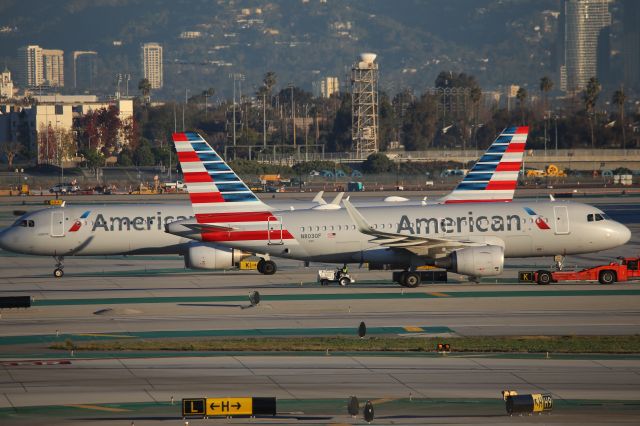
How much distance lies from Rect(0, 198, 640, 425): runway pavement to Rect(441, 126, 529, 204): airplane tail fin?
4846 mm

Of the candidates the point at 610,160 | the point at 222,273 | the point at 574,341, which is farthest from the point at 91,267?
the point at 610,160

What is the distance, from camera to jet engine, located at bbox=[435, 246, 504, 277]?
53.1m

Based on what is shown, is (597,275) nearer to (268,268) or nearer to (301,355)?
(268,268)

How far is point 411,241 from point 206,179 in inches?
397

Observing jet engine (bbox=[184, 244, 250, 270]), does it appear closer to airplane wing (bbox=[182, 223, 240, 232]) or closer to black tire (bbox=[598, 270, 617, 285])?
airplane wing (bbox=[182, 223, 240, 232])

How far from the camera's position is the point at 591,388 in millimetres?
32594

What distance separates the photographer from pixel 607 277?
5438 cm

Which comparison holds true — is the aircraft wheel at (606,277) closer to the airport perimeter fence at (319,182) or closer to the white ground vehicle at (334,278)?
the white ground vehicle at (334,278)

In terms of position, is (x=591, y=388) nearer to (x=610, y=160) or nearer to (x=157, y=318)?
(x=157, y=318)

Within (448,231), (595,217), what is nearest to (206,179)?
(448,231)

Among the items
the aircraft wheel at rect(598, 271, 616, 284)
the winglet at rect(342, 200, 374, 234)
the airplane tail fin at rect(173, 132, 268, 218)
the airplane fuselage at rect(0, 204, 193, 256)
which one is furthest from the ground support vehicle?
the airplane fuselage at rect(0, 204, 193, 256)

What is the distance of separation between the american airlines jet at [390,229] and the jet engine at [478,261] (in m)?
0.95

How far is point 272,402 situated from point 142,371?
7535 millimetres

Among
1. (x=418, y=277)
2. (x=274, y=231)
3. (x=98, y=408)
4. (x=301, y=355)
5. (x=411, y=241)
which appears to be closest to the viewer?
(x=98, y=408)
